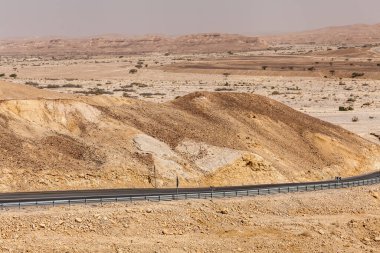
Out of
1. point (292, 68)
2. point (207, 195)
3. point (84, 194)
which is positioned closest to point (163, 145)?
point (207, 195)

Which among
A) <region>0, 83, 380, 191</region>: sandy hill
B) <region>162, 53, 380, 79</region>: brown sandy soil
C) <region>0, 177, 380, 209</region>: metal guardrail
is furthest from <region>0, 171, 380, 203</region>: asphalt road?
<region>162, 53, 380, 79</region>: brown sandy soil

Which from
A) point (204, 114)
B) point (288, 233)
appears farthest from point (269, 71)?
point (288, 233)

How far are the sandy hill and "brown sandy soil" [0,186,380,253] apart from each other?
27.5 feet

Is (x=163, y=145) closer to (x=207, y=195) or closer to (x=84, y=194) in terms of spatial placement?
(x=207, y=195)

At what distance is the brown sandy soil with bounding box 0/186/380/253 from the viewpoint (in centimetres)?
3253

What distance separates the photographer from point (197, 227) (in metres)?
36.0

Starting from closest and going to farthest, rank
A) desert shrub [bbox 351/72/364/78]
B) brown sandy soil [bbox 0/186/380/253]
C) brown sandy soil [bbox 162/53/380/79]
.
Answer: brown sandy soil [bbox 0/186/380/253] < desert shrub [bbox 351/72/364/78] < brown sandy soil [bbox 162/53/380/79]

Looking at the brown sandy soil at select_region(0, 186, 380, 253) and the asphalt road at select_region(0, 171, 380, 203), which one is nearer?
the brown sandy soil at select_region(0, 186, 380, 253)

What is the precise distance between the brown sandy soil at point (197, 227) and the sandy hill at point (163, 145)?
8.39 metres

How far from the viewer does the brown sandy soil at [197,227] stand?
1281 inches

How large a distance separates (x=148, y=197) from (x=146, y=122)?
16.0 m

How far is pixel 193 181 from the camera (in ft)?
156

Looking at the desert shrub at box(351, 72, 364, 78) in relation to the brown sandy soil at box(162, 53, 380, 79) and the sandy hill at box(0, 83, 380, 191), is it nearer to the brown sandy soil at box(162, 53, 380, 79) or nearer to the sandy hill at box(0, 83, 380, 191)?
the brown sandy soil at box(162, 53, 380, 79)

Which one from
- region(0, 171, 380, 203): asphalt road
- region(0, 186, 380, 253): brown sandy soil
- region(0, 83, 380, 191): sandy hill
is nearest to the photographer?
region(0, 186, 380, 253): brown sandy soil
